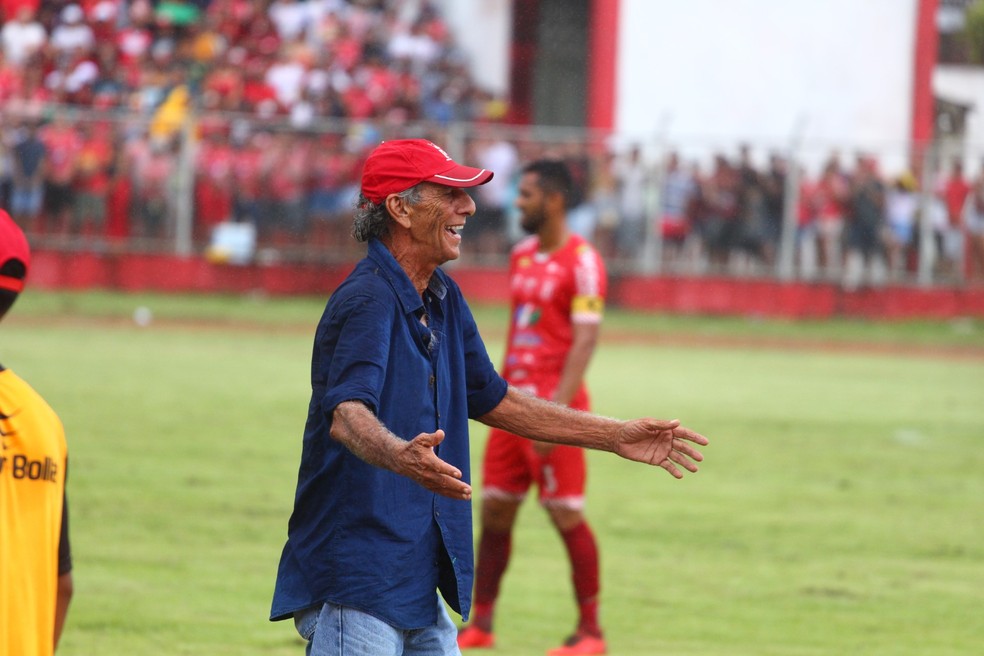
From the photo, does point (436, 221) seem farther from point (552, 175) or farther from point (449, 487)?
point (552, 175)

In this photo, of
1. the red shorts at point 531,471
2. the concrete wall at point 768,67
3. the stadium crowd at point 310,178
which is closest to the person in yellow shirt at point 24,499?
the red shorts at point 531,471

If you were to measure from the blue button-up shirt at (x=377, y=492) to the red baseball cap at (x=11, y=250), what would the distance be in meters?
0.92

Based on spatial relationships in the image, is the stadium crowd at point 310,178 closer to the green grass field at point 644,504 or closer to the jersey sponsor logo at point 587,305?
the green grass field at point 644,504

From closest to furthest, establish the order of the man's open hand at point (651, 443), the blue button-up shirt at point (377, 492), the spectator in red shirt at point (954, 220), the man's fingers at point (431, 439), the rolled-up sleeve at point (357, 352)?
the man's fingers at point (431, 439) → the rolled-up sleeve at point (357, 352) → the blue button-up shirt at point (377, 492) → the man's open hand at point (651, 443) → the spectator in red shirt at point (954, 220)

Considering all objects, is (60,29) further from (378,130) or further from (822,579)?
(822,579)

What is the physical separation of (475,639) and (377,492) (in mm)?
3658

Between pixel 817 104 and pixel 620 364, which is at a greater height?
pixel 817 104

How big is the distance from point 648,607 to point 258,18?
22.7 metres

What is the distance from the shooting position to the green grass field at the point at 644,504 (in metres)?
8.13

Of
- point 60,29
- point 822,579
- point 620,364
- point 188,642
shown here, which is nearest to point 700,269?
point 620,364

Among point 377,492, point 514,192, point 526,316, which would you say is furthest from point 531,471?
point 514,192

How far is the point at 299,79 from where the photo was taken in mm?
26875

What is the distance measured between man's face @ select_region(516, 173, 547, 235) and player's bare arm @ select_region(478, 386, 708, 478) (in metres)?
3.09

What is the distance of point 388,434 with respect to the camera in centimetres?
405
